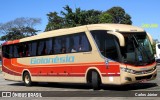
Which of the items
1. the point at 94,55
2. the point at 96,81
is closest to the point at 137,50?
the point at 94,55

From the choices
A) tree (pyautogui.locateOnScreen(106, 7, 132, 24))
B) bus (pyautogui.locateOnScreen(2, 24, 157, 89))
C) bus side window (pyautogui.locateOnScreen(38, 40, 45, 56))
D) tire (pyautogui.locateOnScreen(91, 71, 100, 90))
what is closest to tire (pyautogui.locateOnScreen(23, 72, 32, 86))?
bus (pyautogui.locateOnScreen(2, 24, 157, 89))

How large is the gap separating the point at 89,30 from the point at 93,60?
1.40 metres

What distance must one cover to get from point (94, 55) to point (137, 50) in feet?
6.74

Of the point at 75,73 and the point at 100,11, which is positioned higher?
the point at 100,11

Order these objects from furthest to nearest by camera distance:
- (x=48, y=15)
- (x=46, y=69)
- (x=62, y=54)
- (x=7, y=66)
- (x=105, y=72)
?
(x=48, y=15) → (x=7, y=66) → (x=46, y=69) → (x=62, y=54) → (x=105, y=72)

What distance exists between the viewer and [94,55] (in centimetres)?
1816

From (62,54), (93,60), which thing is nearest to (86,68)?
(93,60)

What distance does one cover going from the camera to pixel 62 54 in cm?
2053

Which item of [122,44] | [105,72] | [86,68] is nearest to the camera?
[122,44]

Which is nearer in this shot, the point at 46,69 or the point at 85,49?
the point at 85,49

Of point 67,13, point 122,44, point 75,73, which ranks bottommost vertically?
point 75,73

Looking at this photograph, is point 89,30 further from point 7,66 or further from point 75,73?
point 7,66

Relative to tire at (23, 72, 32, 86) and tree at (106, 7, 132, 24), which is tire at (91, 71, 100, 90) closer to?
tire at (23, 72, 32, 86)

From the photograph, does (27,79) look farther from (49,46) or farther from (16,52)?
(49,46)
